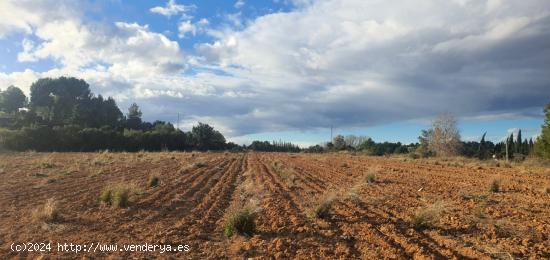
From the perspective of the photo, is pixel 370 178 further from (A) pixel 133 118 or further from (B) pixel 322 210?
(A) pixel 133 118

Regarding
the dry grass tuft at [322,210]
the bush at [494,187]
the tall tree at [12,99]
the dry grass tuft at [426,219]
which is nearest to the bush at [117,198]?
the dry grass tuft at [322,210]

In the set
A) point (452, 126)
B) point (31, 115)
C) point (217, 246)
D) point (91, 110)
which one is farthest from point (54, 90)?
point (217, 246)

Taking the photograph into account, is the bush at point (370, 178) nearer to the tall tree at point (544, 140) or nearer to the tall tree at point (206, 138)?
the tall tree at point (544, 140)

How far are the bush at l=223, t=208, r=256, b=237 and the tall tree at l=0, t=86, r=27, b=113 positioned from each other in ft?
311

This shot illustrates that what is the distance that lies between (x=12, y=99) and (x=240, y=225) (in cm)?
9643

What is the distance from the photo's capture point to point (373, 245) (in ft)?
25.6

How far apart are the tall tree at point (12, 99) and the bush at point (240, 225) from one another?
94710mm

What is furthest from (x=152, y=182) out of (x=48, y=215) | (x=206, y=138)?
(x=206, y=138)

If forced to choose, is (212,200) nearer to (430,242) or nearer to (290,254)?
(290,254)

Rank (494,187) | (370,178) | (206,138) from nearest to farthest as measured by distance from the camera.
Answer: (494,187) → (370,178) → (206,138)

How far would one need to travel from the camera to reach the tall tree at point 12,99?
291ft

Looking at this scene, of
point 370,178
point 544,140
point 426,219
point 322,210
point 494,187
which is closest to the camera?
point 426,219

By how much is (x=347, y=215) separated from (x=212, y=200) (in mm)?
4922

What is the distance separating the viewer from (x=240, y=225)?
9.18m
